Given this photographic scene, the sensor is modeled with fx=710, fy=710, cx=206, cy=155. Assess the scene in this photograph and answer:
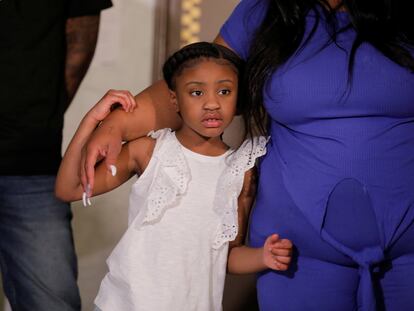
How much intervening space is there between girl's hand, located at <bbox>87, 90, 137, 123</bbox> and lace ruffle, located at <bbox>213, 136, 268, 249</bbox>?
0.78ft

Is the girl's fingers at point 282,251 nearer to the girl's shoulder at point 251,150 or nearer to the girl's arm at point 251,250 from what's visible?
the girl's arm at point 251,250

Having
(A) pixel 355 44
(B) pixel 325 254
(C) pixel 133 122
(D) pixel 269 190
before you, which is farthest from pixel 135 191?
(A) pixel 355 44

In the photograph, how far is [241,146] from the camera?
1438mm

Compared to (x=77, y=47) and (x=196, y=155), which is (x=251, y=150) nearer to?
(x=196, y=155)

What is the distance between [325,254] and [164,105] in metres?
0.45

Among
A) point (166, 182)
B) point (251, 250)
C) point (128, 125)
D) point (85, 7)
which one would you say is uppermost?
point (85, 7)

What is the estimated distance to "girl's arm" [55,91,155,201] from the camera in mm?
1354

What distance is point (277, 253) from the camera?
126 centimetres

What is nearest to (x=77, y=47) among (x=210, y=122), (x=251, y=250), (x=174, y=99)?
(x=174, y=99)

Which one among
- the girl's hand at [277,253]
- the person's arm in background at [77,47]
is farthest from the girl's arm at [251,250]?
the person's arm in background at [77,47]

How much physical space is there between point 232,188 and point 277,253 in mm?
194

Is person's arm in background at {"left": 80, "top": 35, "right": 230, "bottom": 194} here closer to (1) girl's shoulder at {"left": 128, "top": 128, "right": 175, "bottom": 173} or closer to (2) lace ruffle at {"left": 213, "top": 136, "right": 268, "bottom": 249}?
(1) girl's shoulder at {"left": 128, "top": 128, "right": 175, "bottom": 173}

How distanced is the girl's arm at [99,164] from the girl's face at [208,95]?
11 centimetres

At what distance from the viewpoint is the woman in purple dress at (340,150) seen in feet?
4.05
